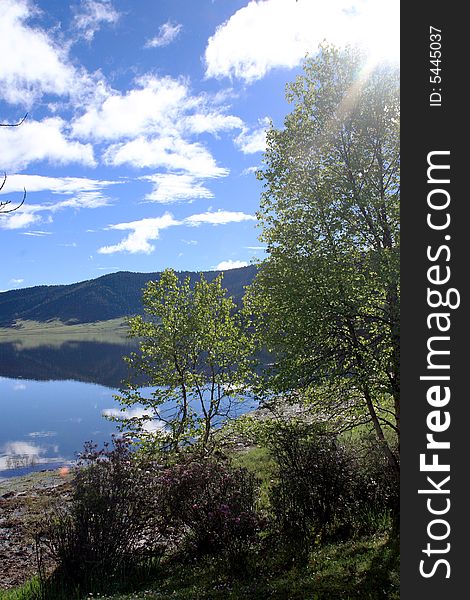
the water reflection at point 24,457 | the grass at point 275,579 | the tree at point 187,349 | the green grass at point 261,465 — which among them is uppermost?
the tree at point 187,349

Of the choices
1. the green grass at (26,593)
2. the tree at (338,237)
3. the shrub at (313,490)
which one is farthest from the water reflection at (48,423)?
the tree at (338,237)

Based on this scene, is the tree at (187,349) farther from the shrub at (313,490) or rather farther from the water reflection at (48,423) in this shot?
the shrub at (313,490)

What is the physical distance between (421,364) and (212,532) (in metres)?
11.8

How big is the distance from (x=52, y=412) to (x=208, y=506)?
5949 centimetres

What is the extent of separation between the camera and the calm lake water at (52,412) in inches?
1810

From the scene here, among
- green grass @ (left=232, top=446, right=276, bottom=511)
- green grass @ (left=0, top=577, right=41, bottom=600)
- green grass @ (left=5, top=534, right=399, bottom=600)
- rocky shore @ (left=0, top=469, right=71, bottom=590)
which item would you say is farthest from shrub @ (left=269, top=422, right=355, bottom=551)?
rocky shore @ (left=0, top=469, right=71, bottom=590)

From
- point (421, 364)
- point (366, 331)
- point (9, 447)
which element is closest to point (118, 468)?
point (366, 331)

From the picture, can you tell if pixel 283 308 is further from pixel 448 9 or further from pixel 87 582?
pixel 448 9

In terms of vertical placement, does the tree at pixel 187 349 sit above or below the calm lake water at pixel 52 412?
above

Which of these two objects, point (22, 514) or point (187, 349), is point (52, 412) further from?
point (187, 349)

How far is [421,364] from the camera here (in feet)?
19.3

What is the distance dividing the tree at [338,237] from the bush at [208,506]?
3262 millimetres

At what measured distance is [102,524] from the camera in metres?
15.3

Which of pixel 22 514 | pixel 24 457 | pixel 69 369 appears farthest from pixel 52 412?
pixel 69 369
